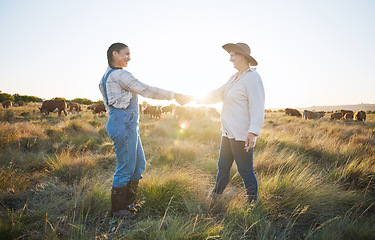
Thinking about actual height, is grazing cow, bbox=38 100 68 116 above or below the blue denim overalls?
above

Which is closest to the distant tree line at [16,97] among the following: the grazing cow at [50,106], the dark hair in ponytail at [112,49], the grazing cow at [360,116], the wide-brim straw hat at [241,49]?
the grazing cow at [50,106]

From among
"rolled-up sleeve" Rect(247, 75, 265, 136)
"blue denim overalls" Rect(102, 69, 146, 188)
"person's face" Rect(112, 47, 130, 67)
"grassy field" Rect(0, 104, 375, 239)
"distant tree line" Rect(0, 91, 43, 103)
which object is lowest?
"grassy field" Rect(0, 104, 375, 239)

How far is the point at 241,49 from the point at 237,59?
16 cm

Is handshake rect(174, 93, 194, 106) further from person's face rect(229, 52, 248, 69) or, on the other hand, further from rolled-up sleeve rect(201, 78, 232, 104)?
person's face rect(229, 52, 248, 69)

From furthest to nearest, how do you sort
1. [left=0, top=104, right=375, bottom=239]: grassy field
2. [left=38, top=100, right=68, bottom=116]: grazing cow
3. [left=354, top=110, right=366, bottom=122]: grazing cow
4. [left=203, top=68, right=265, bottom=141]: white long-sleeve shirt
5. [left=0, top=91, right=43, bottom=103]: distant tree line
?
[left=0, top=91, right=43, bottom=103]: distant tree line → [left=354, top=110, right=366, bottom=122]: grazing cow → [left=38, top=100, right=68, bottom=116]: grazing cow → [left=203, top=68, right=265, bottom=141]: white long-sleeve shirt → [left=0, top=104, right=375, bottom=239]: grassy field

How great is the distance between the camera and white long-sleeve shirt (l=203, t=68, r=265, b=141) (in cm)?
240

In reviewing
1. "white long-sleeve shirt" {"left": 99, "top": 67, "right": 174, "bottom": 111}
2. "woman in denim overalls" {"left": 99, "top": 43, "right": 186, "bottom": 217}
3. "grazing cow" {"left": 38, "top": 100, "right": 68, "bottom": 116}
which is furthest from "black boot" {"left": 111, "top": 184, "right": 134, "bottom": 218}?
"grazing cow" {"left": 38, "top": 100, "right": 68, "bottom": 116}

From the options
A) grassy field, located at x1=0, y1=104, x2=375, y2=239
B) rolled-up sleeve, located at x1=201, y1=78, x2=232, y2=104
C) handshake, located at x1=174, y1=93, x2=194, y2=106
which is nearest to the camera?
grassy field, located at x1=0, y1=104, x2=375, y2=239

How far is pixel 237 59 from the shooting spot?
2.66 metres

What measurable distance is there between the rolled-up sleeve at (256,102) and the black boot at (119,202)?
2.00m

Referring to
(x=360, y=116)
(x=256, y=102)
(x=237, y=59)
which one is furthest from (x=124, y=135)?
(x=360, y=116)

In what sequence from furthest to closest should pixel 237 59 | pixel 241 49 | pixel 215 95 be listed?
pixel 215 95, pixel 237 59, pixel 241 49

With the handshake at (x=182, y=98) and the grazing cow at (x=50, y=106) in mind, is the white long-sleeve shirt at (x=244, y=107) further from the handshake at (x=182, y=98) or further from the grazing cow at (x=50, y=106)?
the grazing cow at (x=50, y=106)

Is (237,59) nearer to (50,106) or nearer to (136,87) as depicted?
(136,87)
